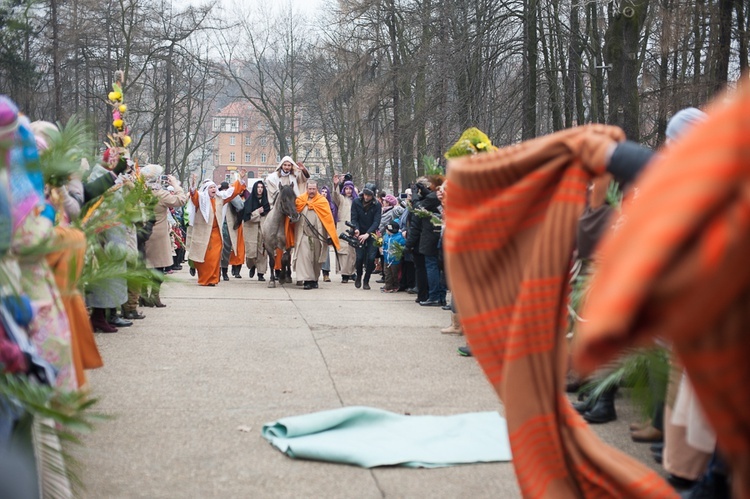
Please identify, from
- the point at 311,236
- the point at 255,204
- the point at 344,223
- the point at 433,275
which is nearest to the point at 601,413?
the point at 433,275

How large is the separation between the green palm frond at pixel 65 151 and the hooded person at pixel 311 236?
12.9 metres

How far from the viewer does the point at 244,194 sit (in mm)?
19953

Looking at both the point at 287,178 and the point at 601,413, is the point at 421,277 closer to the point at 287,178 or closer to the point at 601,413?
the point at 287,178

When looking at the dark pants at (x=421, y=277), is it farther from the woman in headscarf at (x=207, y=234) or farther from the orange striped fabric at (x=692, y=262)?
the orange striped fabric at (x=692, y=262)

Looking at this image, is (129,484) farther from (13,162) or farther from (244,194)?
(244,194)

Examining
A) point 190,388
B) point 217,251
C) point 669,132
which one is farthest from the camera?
point 217,251

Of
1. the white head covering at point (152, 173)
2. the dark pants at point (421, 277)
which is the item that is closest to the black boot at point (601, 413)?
the dark pants at point (421, 277)

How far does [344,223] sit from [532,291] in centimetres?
1752

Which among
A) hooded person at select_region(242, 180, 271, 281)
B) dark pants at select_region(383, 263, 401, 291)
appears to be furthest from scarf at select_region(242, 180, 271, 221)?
dark pants at select_region(383, 263, 401, 291)

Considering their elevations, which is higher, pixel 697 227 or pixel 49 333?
pixel 697 227

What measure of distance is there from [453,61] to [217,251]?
804cm

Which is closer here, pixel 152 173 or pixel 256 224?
pixel 152 173

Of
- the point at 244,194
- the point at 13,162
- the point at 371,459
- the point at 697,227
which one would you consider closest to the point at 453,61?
the point at 244,194

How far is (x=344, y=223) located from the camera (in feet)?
67.1
